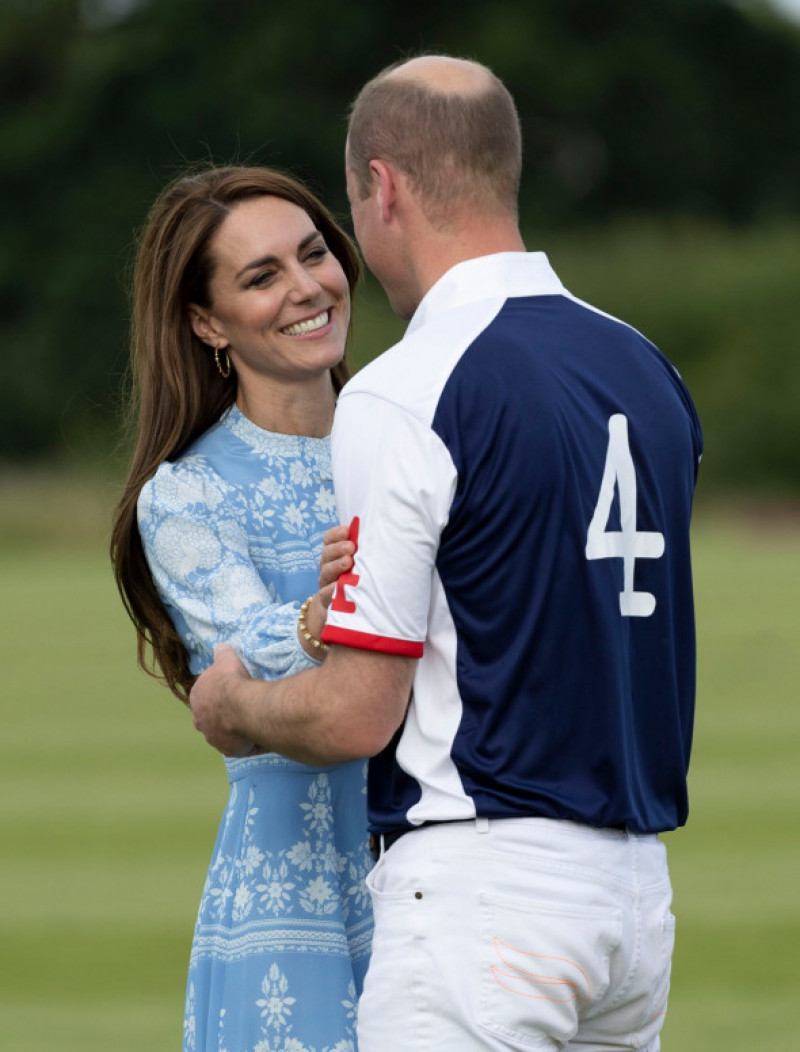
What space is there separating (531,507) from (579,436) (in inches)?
5.0

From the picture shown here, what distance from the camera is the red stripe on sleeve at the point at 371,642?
8.89ft

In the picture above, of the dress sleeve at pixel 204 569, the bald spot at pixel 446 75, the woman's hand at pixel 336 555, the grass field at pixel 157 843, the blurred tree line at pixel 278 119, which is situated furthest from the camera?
the blurred tree line at pixel 278 119

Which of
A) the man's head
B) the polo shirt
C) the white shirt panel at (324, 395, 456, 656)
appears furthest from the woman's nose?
the white shirt panel at (324, 395, 456, 656)

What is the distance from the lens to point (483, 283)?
9.34 ft

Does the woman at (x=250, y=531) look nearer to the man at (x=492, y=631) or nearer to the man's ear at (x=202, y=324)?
the man's ear at (x=202, y=324)

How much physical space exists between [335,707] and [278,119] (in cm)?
4590

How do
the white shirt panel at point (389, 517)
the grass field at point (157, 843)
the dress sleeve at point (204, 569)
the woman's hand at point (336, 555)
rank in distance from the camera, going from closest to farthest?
the white shirt panel at point (389, 517), the woman's hand at point (336, 555), the dress sleeve at point (204, 569), the grass field at point (157, 843)

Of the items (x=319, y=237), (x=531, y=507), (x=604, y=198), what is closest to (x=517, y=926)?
(x=531, y=507)

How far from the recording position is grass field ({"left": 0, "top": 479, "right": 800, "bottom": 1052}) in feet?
23.6

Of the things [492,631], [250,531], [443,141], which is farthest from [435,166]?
[250,531]

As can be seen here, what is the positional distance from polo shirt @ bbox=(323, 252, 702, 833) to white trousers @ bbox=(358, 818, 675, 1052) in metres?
0.05

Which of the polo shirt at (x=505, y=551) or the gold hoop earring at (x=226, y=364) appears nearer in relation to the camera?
the polo shirt at (x=505, y=551)

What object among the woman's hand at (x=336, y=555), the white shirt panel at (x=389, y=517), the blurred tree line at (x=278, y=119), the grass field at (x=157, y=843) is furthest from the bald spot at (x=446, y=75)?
the blurred tree line at (x=278, y=119)

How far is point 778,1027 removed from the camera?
6945 millimetres
